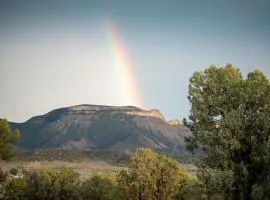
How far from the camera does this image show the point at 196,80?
4712cm

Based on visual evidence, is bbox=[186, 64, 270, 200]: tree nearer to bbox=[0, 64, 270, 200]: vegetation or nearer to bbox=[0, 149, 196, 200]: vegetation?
bbox=[0, 64, 270, 200]: vegetation

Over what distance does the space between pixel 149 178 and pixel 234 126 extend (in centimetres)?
5443

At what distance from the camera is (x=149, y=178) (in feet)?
316

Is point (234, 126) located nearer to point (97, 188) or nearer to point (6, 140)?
point (6, 140)

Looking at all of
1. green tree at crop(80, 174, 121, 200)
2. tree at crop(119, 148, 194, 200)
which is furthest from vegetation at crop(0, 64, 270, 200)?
green tree at crop(80, 174, 121, 200)

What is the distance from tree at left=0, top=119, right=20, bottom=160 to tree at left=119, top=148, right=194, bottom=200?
42.4 meters

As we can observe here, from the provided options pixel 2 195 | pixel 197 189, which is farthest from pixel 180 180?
pixel 197 189

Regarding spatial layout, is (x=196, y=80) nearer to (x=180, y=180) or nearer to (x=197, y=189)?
(x=197, y=189)

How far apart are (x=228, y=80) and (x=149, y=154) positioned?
53.5 metres

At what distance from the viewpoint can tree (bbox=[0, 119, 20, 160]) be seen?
55469 millimetres

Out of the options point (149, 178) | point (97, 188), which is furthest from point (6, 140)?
point (97, 188)

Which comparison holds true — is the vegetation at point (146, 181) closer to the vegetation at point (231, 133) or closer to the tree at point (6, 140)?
the tree at point (6, 140)

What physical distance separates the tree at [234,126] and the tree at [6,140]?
21517 millimetres

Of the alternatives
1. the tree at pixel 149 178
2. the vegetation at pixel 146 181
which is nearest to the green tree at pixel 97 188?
the vegetation at pixel 146 181
